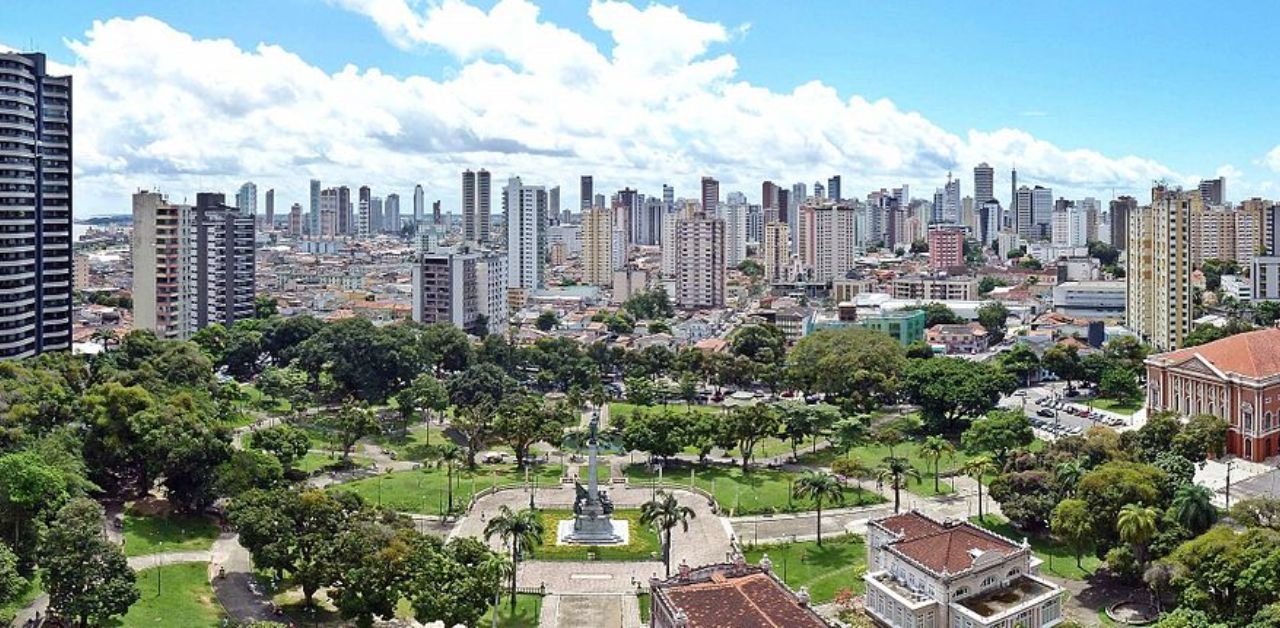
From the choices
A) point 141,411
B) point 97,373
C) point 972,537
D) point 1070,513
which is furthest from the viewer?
point 97,373

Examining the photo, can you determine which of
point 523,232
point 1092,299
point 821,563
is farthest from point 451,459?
point 523,232

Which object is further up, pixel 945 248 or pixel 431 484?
pixel 945 248

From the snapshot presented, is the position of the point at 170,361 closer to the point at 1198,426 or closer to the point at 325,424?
the point at 325,424

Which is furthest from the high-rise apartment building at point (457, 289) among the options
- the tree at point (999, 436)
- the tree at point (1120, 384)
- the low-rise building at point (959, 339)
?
the tree at point (999, 436)

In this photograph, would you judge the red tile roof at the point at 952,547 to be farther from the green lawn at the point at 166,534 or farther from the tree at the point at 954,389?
the tree at the point at 954,389

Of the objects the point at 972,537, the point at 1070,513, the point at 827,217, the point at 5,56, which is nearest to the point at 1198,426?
the point at 1070,513

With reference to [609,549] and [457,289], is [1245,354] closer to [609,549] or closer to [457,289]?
[609,549]

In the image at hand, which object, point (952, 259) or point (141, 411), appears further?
point (952, 259)
